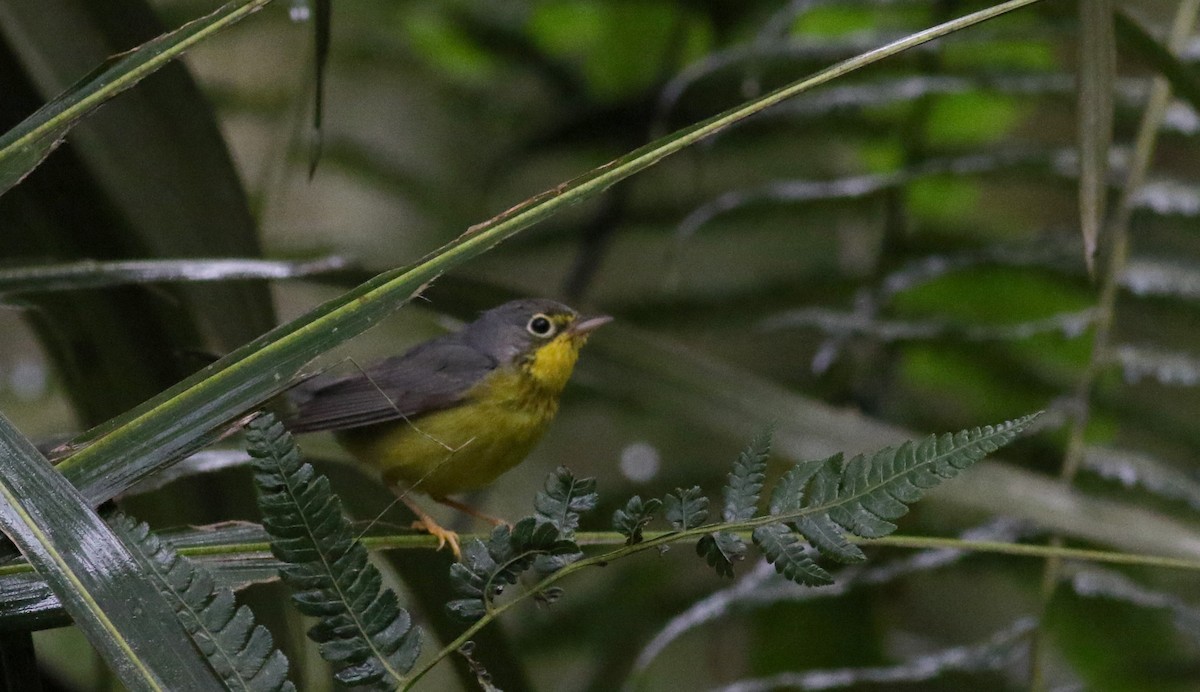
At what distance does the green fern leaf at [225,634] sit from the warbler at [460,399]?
701 millimetres

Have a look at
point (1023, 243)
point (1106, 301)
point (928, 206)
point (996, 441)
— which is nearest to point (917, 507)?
point (1106, 301)

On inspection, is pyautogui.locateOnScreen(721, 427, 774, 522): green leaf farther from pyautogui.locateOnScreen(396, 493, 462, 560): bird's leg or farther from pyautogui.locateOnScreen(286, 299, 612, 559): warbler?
pyautogui.locateOnScreen(286, 299, 612, 559): warbler

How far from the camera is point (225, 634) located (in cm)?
68

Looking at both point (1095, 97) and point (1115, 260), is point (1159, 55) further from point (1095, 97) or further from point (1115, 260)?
point (1115, 260)

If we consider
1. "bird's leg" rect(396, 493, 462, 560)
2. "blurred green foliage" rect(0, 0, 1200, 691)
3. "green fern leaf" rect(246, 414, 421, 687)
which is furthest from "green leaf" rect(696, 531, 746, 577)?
"blurred green foliage" rect(0, 0, 1200, 691)

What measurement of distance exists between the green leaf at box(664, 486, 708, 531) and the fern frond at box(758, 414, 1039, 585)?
2 centimetres

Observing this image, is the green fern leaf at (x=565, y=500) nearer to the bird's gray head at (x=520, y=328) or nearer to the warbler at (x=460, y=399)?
the warbler at (x=460, y=399)

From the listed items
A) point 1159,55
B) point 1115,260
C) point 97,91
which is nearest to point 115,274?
point 97,91

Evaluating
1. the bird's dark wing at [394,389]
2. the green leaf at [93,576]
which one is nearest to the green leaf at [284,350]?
the green leaf at [93,576]

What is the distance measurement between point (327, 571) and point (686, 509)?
0.23m

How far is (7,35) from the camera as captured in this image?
1222 mm

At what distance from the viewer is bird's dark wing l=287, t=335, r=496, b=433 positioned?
142 centimetres

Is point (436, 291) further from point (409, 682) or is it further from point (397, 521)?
point (409, 682)

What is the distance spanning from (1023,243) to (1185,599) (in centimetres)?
69
